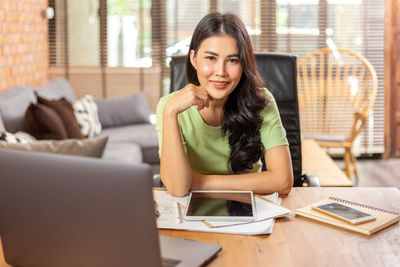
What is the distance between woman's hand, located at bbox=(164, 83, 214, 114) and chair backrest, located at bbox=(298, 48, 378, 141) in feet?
9.80

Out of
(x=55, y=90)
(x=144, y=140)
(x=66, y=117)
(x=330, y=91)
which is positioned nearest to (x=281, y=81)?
(x=66, y=117)

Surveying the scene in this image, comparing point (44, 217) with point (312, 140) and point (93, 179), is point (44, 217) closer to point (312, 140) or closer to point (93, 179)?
point (93, 179)

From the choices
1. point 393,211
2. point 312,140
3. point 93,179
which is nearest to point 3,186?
point 93,179

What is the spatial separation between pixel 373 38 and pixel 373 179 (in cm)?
A: 134

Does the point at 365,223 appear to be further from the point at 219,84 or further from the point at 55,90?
the point at 55,90

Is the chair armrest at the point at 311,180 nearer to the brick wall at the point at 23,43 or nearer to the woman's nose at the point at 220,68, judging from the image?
the woman's nose at the point at 220,68

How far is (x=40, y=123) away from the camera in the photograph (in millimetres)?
2896

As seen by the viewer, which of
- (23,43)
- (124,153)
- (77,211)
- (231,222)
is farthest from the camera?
(23,43)

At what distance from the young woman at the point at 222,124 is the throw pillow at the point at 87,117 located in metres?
1.98

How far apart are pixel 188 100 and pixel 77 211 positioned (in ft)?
2.53

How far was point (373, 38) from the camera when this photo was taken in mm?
4672

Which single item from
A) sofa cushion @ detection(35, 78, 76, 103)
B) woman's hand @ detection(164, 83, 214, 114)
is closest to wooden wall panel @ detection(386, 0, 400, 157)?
sofa cushion @ detection(35, 78, 76, 103)

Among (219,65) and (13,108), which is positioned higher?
(219,65)

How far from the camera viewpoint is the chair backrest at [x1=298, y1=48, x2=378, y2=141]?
14.6 ft
